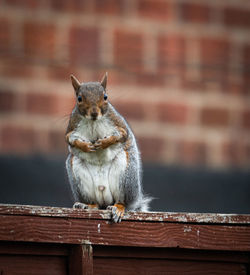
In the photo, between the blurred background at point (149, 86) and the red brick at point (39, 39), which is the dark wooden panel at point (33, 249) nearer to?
the blurred background at point (149, 86)

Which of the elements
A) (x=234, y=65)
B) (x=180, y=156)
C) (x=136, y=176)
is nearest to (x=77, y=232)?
(x=136, y=176)

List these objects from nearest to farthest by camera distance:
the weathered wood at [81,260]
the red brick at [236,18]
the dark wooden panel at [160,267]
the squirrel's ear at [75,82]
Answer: the weathered wood at [81,260]
the dark wooden panel at [160,267]
the squirrel's ear at [75,82]
the red brick at [236,18]

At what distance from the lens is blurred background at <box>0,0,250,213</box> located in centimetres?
457

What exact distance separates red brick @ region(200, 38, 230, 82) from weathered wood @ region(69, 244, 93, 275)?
2030 millimetres

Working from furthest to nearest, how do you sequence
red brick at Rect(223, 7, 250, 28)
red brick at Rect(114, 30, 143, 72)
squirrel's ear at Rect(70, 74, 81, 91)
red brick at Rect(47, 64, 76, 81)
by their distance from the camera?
1. red brick at Rect(223, 7, 250, 28)
2. red brick at Rect(114, 30, 143, 72)
3. red brick at Rect(47, 64, 76, 81)
4. squirrel's ear at Rect(70, 74, 81, 91)

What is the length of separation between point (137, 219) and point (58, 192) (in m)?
1.26

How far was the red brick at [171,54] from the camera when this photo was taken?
16.2 ft

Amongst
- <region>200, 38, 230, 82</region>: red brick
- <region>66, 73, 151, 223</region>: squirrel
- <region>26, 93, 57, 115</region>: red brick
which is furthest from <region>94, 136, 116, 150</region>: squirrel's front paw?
<region>200, 38, 230, 82</region>: red brick

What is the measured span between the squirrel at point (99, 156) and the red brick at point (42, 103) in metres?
0.91

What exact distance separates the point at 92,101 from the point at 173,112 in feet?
4.14

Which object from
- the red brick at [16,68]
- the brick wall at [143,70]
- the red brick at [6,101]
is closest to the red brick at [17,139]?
the brick wall at [143,70]

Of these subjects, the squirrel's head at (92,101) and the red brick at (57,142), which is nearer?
the squirrel's head at (92,101)

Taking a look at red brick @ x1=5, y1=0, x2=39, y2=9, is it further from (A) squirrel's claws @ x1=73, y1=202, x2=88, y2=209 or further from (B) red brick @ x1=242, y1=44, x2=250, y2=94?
(A) squirrel's claws @ x1=73, y1=202, x2=88, y2=209

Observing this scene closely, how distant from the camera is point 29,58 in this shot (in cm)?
477
